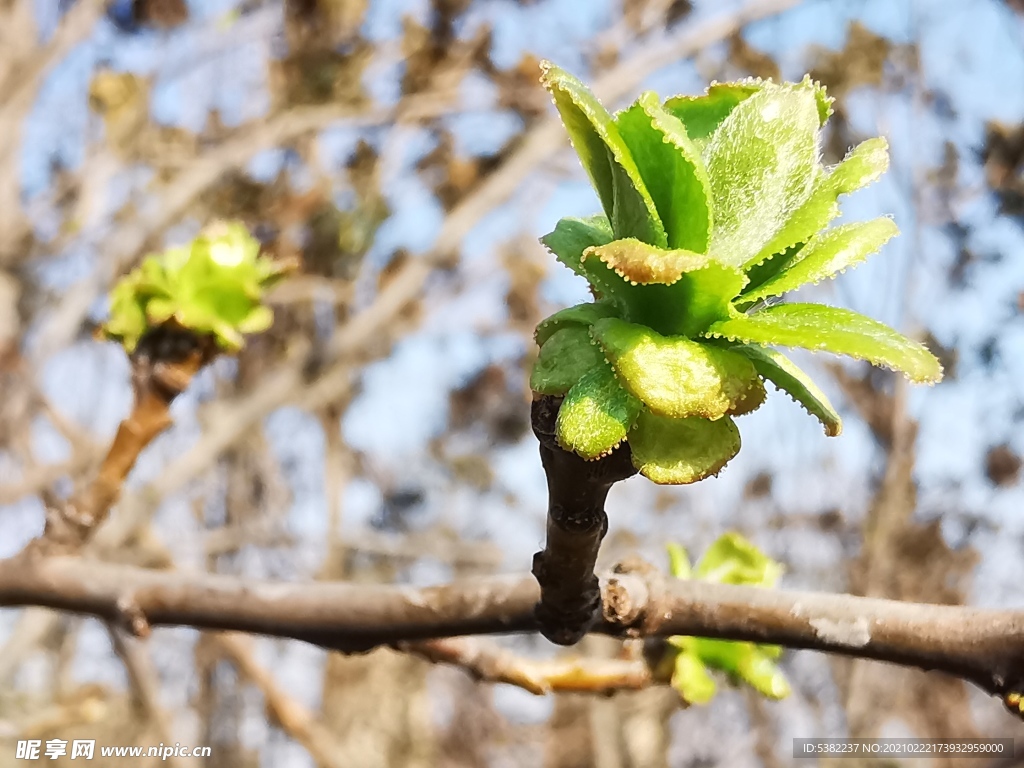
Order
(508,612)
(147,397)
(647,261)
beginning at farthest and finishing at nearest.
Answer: (147,397) < (508,612) < (647,261)

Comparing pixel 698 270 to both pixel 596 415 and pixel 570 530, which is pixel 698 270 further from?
pixel 570 530

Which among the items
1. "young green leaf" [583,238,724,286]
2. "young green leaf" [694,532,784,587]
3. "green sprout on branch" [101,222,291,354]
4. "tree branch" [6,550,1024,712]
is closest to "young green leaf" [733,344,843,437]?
"young green leaf" [583,238,724,286]

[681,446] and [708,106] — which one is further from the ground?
[708,106]

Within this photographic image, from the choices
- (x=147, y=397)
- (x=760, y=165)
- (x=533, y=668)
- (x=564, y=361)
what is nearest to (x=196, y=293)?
(x=147, y=397)

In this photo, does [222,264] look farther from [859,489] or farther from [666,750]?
[666,750]

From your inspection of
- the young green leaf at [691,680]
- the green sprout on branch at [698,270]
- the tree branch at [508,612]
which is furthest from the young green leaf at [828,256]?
the young green leaf at [691,680]

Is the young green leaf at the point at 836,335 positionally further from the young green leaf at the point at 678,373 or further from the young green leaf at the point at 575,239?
the young green leaf at the point at 575,239

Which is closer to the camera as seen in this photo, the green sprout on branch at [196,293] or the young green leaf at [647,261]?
the young green leaf at [647,261]
